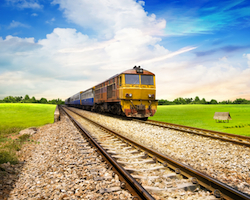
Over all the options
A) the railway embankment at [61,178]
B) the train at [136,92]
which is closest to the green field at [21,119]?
the train at [136,92]

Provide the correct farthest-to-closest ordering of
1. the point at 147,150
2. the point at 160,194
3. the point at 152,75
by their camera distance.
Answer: the point at 152,75
the point at 147,150
the point at 160,194

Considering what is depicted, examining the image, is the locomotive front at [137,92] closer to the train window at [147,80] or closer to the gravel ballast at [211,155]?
the train window at [147,80]

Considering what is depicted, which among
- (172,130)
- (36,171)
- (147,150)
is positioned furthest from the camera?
(172,130)

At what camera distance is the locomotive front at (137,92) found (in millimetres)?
14281

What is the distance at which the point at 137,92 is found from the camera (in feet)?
47.9

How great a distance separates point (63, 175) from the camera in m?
4.18

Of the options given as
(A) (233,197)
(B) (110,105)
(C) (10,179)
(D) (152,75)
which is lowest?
(C) (10,179)

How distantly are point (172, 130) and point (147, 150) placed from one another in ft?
14.2

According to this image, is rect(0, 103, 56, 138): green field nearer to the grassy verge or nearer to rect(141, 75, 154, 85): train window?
the grassy verge

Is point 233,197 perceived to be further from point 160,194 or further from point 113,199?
point 113,199

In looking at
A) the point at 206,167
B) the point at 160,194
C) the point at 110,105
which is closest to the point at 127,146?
the point at 206,167

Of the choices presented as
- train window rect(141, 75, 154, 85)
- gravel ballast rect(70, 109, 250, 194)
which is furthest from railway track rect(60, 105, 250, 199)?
train window rect(141, 75, 154, 85)

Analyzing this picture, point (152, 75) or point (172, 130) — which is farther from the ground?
point (152, 75)

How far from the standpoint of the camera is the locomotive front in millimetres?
14281
